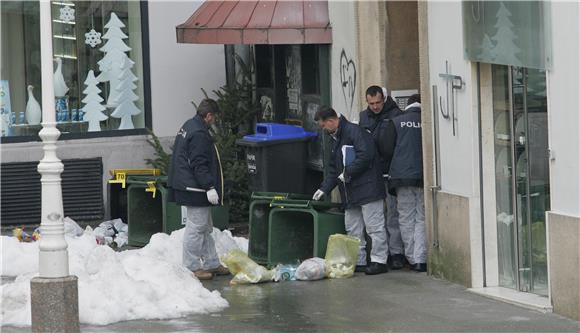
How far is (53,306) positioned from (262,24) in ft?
20.4

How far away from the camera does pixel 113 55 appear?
57.9ft

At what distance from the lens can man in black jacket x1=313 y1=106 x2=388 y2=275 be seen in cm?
1258

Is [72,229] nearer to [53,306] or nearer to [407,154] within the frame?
[407,154]

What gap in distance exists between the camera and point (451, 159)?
40.0 feet

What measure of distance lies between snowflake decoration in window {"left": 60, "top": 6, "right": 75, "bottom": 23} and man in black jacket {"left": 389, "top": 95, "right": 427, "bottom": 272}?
643 centimetres

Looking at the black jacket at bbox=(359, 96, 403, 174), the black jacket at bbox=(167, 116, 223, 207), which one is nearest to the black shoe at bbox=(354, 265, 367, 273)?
the black jacket at bbox=(359, 96, 403, 174)

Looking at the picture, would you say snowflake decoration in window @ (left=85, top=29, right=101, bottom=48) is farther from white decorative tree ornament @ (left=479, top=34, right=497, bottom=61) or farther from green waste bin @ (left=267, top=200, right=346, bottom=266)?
white decorative tree ornament @ (left=479, top=34, right=497, bottom=61)

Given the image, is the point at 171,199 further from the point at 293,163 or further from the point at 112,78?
the point at 112,78

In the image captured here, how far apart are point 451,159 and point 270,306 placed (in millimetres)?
2388

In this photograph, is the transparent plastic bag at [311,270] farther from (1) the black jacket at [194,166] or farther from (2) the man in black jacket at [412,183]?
(1) the black jacket at [194,166]

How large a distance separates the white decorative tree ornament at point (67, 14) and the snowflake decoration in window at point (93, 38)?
1.01 feet

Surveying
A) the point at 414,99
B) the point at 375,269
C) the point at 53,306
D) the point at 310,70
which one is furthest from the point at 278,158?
the point at 53,306

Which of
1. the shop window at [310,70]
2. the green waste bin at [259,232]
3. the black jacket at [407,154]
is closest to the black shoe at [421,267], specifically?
the black jacket at [407,154]

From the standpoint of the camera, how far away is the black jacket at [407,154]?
1277cm
